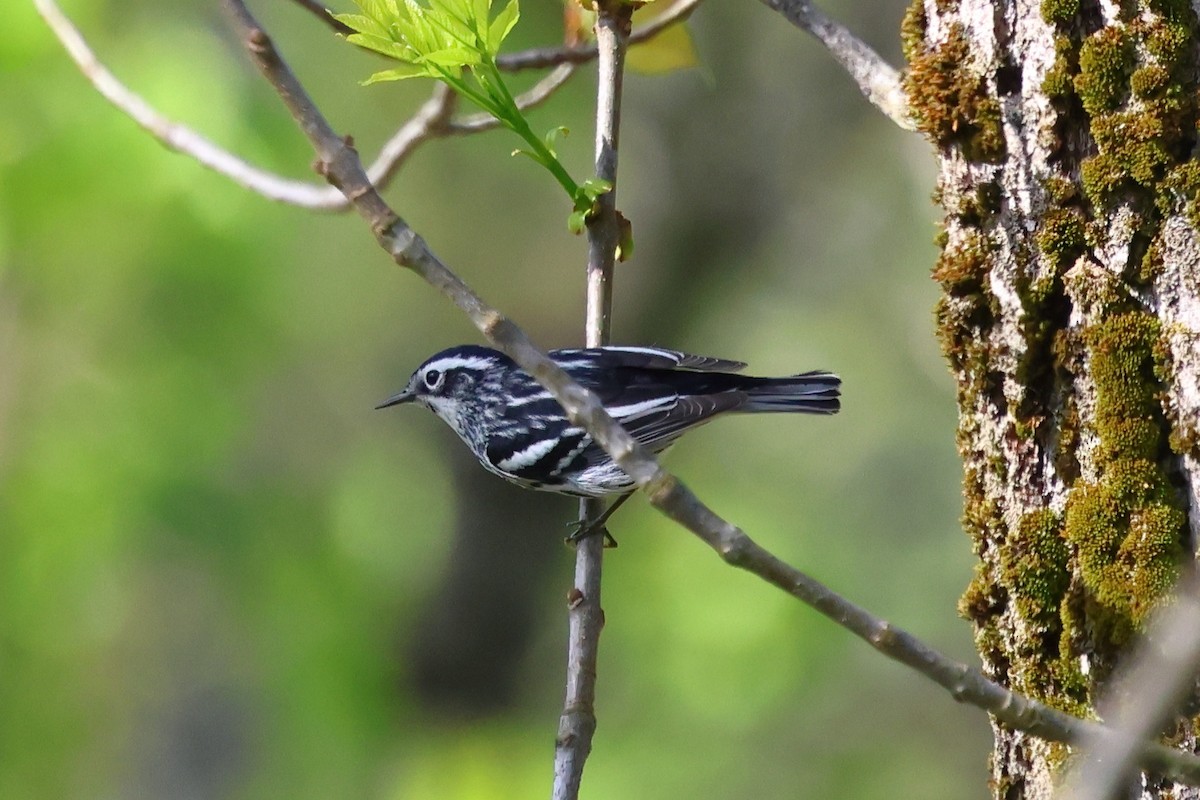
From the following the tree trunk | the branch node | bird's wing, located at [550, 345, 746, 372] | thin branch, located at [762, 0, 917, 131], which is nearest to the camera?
the branch node

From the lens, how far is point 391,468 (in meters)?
10.5

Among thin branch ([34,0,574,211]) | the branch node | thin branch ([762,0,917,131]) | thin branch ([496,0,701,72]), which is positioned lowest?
the branch node

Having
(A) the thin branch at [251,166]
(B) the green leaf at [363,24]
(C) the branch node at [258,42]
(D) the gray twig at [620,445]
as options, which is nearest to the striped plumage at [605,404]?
(A) the thin branch at [251,166]

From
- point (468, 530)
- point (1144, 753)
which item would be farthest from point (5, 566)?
point (1144, 753)

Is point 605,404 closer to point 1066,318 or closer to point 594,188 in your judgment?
point 594,188

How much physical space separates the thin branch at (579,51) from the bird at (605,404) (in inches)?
30.5

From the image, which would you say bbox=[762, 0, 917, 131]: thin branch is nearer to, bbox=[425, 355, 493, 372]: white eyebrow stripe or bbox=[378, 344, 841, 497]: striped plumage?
bbox=[378, 344, 841, 497]: striped plumage

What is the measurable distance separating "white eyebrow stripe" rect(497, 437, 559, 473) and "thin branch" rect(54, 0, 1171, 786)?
2273mm

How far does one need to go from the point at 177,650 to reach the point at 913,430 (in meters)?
7.61

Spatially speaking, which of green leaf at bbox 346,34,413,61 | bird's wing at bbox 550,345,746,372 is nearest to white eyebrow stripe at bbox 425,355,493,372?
bird's wing at bbox 550,345,746,372

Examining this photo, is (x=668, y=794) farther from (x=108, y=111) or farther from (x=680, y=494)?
(x=680, y=494)

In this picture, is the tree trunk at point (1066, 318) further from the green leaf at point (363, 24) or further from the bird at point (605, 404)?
the bird at point (605, 404)

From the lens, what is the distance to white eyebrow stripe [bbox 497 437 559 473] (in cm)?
378

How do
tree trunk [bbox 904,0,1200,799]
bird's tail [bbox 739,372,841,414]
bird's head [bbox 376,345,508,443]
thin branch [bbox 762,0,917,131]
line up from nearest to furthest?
tree trunk [bbox 904,0,1200,799] < thin branch [bbox 762,0,917,131] < bird's tail [bbox 739,372,841,414] < bird's head [bbox 376,345,508,443]
